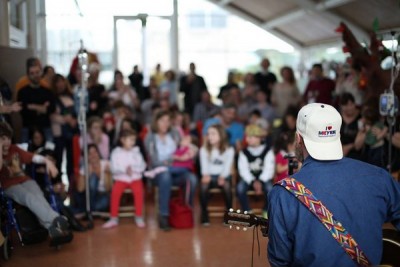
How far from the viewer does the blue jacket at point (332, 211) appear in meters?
1.85

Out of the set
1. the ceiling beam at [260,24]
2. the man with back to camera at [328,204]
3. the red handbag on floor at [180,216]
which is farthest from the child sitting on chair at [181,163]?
the ceiling beam at [260,24]

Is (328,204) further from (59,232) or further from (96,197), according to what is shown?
(96,197)

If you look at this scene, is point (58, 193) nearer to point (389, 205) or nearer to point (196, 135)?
point (196, 135)

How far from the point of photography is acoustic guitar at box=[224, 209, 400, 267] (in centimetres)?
224

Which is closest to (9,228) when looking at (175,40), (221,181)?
(221,181)

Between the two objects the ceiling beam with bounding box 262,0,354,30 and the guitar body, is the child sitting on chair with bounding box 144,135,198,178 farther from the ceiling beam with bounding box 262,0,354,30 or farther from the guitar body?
the ceiling beam with bounding box 262,0,354,30

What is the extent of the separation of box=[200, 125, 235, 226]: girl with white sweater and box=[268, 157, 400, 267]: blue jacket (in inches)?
119

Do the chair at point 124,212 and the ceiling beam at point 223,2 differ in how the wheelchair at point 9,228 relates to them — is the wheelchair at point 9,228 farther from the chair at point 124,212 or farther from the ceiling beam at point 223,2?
the ceiling beam at point 223,2

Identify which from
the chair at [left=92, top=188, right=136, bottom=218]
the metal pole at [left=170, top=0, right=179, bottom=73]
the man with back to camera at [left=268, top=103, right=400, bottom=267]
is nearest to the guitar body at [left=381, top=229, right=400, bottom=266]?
the man with back to camera at [left=268, top=103, right=400, bottom=267]

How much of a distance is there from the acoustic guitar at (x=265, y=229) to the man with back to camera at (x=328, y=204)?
28 centimetres

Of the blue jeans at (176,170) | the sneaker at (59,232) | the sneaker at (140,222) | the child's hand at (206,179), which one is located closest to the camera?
the sneaker at (59,232)

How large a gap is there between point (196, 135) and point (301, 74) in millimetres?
6176

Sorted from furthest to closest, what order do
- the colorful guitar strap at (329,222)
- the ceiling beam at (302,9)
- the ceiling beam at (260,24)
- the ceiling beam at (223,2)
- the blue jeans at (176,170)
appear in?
the ceiling beam at (260,24) < the ceiling beam at (223,2) < the ceiling beam at (302,9) < the blue jeans at (176,170) < the colorful guitar strap at (329,222)

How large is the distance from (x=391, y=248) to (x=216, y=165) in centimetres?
278
